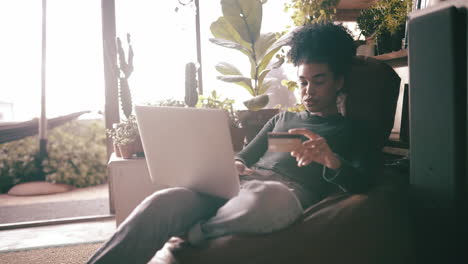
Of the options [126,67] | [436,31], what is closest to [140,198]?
[126,67]

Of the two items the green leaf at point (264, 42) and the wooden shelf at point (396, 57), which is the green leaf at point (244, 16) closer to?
the green leaf at point (264, 42)

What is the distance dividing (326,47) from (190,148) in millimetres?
690

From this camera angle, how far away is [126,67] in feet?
7.39

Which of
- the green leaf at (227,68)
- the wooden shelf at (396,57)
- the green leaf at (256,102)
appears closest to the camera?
the wooden shelf at (396,57)

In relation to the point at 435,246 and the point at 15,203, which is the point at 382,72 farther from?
the point at 15,203

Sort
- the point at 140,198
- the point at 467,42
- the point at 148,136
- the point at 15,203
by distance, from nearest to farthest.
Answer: the point at 467,42
the point at 148,136
the point at 140,198
the point at 15,203

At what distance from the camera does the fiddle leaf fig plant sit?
202cm

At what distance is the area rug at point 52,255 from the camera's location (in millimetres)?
1749

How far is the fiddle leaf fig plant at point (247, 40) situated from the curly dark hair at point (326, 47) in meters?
0.57

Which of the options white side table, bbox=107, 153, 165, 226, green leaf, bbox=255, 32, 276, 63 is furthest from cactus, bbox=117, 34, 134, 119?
green leaf, bbox=255, 32, 276, 63

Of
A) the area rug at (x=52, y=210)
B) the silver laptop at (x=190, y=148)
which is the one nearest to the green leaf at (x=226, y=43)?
the silver laptop at (x=190, y=148)

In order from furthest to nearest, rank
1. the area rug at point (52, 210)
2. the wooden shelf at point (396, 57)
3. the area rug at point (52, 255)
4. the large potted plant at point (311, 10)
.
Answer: the area rug at point (52, 210) < the large potted plant at point (311, 10) < the area rug at point (52, 255) < the wooden shelf at point (396, 57)

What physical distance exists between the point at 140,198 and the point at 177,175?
3.26ft

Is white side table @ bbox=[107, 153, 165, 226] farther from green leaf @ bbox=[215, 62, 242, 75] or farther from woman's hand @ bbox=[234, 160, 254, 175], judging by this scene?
woman's hand @ bbox=[234, 160, 254, 175]
